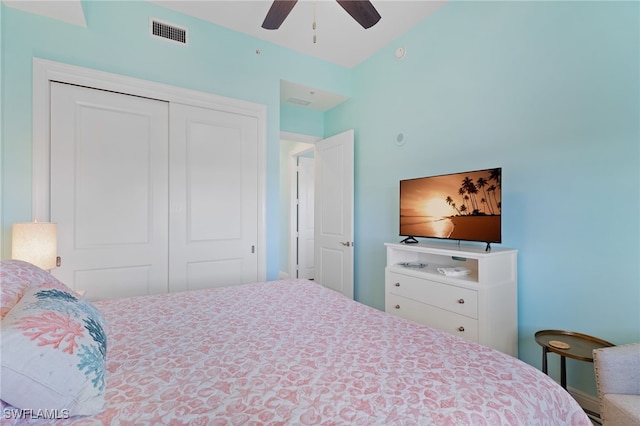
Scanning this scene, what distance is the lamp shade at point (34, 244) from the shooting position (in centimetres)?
182

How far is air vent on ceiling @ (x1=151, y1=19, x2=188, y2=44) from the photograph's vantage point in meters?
2.63

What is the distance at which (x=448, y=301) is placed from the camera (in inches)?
84.7

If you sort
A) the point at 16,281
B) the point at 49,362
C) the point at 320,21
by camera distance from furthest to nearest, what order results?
the point at 320,21 < the point at 16,281 < the point at 49,362

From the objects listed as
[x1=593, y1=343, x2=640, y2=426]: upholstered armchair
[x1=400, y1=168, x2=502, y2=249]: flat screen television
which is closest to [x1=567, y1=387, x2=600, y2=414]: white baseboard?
[x1=593, y1=343, x2=640, y2=426]: upholstered armchair

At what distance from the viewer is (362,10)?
6.40 ft

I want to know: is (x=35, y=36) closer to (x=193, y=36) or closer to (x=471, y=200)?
(x=193, y=36)

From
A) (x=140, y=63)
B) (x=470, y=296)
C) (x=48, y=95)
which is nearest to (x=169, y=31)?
(x=140, y=63)

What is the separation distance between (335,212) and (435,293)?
5.94 ft

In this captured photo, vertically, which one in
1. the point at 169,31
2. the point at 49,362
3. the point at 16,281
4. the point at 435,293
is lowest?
the point at 435,293

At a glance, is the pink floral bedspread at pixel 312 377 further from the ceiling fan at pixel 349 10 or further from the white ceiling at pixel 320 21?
the white ceiling at pixel 320 21

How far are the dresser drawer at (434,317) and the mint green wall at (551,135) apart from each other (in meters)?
0.49

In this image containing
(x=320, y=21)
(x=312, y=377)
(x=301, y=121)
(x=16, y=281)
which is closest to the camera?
(x=312, y=377)

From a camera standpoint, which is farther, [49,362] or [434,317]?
[434,317]

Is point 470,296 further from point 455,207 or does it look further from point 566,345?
point 455,207
